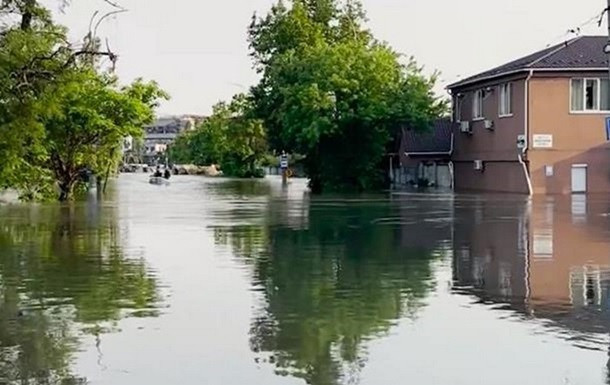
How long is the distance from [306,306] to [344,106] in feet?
140

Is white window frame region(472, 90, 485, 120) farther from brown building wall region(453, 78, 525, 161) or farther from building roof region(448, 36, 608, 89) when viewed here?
building roof region(448, 36, 608, 89)

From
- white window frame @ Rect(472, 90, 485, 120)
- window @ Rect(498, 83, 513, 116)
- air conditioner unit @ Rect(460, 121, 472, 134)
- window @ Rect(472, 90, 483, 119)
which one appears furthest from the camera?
air conditioner unit @ Rect(460, 121, 472, 134)

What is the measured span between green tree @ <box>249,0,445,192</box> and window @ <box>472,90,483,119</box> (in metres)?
1.93

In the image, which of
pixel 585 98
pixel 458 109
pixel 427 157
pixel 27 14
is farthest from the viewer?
pixel 427 157

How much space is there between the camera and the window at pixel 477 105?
54125 mm

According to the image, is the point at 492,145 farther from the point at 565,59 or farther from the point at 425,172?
the point at 425,172

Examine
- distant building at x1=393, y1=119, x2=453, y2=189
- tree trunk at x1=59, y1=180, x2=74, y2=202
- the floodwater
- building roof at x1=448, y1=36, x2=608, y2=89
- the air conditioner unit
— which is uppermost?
building roof at x1=448, y1=36, x2=608, y2=89

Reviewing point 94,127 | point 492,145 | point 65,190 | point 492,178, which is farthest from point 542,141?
point 65,190

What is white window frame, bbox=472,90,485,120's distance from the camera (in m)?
54.0

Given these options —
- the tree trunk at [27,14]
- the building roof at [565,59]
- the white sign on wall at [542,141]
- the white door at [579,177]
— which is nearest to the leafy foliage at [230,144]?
the building roof at [565,59]

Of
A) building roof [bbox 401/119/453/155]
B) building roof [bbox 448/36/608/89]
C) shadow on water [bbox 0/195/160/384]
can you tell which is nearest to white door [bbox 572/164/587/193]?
building roof [bbox 448/36/608/89]

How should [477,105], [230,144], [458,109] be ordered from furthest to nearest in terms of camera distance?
[230,144] → [458,109] → [477,105]

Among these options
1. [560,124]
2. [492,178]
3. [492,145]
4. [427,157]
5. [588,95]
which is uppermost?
[588,95]

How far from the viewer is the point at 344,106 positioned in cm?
5434
